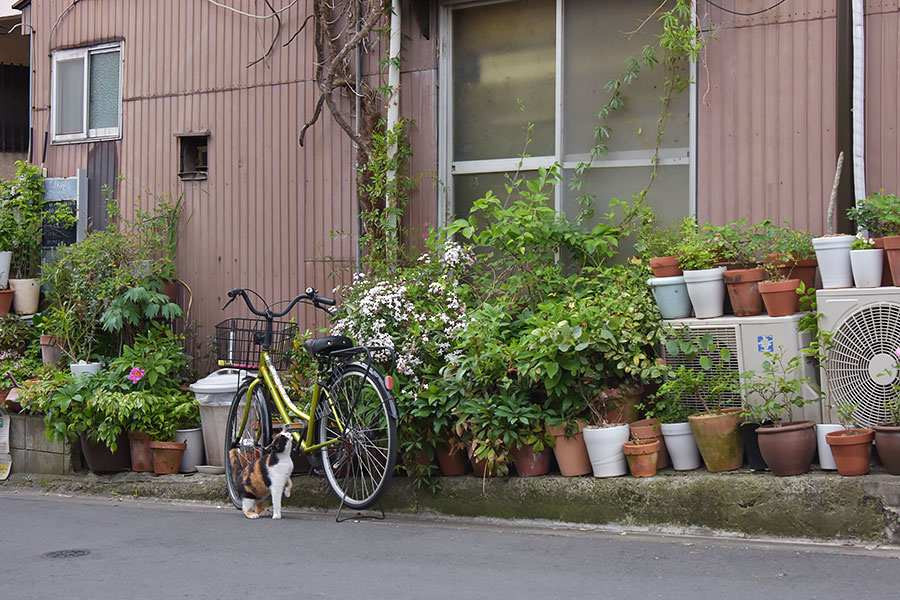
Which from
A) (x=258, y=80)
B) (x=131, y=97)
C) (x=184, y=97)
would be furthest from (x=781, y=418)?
(x=131, y=97)

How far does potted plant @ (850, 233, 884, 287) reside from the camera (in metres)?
5.24

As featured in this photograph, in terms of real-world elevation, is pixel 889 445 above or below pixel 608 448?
above

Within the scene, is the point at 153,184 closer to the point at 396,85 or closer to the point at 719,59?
the point at 396,85

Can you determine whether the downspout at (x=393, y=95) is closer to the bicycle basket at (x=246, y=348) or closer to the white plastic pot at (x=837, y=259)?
the bicycle basket at (x=246, y=348)

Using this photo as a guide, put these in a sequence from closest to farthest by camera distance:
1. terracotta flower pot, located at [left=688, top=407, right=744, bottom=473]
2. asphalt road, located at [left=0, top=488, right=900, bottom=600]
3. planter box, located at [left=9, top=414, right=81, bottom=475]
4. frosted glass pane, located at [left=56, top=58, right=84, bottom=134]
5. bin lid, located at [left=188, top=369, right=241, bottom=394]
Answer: asphalt road, located at [left=0, top=488, right=900, bottom=600], terracotta flower pot, located at [left=688, top=407, right=744, bottom=473], bin lid, located at [left=188, top=369, right=241, bottom=394], planter box, located at [left=9, top=414, right=81, bottom=475], frosted glass pane, located at [left=56, top=58, right=84, bottom=134]

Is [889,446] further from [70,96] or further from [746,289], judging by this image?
[70,96]

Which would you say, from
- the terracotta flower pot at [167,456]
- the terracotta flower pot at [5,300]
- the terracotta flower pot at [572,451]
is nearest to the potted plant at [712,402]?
the terracotta flower pot at [572,451]

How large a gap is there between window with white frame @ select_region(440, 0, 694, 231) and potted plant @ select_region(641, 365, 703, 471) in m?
1.63

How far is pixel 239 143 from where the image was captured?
841 cm

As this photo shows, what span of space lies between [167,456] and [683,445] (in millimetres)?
4107

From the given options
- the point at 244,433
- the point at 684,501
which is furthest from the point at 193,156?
the point at 684,501

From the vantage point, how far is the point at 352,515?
19.3ft

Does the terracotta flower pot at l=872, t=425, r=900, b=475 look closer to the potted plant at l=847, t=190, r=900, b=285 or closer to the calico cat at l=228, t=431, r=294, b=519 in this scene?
the potted plant at l=847, t=190, r=900, b=285

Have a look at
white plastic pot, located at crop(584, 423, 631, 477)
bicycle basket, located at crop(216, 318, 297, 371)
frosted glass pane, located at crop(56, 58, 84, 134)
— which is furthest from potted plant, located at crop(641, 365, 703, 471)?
frosted glass pane, located at crop(56, 58, 84, 134)
